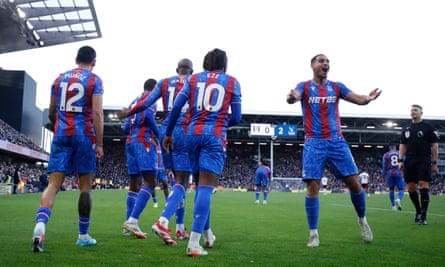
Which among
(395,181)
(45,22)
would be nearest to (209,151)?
(395,181)

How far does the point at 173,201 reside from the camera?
191 inches

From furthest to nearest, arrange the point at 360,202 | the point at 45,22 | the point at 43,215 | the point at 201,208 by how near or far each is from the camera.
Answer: the point at 45,22 < the point at 360,202 < the point at 43,215 < the point at 201,208

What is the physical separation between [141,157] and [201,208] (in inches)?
80.9

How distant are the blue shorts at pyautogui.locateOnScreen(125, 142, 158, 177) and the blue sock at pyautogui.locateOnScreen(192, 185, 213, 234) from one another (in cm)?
184

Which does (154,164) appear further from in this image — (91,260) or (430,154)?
(430,154)

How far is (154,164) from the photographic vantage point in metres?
6.14

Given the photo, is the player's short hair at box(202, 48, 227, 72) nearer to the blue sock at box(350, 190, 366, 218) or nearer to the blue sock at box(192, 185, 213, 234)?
the blue sock at box(192, 185, 213, 234)

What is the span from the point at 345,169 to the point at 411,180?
3870 millimetres

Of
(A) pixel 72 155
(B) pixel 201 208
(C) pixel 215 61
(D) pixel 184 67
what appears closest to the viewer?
(B) pixel 201 208

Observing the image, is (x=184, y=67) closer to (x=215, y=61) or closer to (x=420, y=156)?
(x=215, y=61)

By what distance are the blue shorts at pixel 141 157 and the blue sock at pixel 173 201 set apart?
1.16 meters

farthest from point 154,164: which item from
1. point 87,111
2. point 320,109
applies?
point 320,109

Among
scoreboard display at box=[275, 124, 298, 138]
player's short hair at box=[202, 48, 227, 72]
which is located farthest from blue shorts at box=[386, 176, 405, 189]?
scoreboard display at box=[275, 124, 298, 138]

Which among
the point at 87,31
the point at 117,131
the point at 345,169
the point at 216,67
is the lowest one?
the point at 345,169
